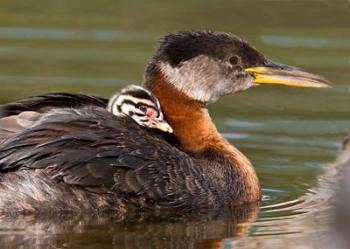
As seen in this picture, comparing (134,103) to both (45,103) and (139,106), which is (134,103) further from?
(45,103)

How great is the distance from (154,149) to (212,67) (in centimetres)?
113

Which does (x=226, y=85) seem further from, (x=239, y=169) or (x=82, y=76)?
(x=82, y=76)

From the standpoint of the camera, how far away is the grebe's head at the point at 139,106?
958 centimetres

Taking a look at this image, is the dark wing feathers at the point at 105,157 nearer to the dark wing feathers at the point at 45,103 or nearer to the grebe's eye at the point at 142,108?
the grebe's eye at the point at 142,108

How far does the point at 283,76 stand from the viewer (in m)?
10.4

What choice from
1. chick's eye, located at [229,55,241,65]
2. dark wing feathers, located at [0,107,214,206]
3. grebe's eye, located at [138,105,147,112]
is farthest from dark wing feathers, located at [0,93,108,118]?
chick's eye, located at [229,55,241,65]

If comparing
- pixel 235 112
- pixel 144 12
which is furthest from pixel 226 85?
pixel 144 12

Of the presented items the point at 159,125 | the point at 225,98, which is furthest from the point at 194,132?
the point at 225,98

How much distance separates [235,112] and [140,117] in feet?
9.76

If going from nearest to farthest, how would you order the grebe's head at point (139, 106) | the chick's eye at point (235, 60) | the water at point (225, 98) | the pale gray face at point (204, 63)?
the water at point (225, 98) < the grebe's head at point (139, 106) < the pale gray face at point (204, 63) < the chick's eye at point (235, 60)

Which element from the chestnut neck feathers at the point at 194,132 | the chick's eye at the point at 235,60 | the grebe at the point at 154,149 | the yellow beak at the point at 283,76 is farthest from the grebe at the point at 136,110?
the yellow beak at the point at 283,76

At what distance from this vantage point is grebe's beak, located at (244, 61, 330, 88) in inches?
408

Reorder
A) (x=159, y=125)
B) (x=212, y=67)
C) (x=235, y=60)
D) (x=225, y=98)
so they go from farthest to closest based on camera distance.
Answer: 1. (x=225, y=98)
2. (x=235, y=60)
3. (x=212, y=67)
4. (x=159, y=125)

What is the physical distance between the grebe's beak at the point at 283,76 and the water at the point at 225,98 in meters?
0.81
